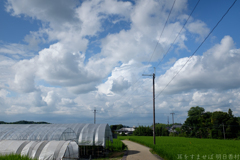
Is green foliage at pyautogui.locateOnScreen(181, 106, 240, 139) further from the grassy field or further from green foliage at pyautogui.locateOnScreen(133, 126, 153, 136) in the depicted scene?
the grassy field

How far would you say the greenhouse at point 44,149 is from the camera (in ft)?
47.9

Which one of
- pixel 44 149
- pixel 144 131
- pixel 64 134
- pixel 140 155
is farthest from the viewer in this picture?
pixel 144 131

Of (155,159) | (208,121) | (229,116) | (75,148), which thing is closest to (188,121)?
(208,121)

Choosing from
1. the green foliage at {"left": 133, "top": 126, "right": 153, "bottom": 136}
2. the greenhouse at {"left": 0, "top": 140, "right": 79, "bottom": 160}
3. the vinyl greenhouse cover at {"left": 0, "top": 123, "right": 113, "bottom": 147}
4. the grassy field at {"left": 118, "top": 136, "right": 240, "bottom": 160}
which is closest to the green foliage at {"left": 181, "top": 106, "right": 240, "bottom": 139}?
the green foliage at {"left": 133, "top": 126, "right": 153, "bottom": 136}

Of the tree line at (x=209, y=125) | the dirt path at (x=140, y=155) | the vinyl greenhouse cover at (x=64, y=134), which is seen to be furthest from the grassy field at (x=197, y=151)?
the tree line at (x=209, y=125)

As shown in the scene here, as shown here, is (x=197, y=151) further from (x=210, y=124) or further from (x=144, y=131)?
(x=144, y=131)

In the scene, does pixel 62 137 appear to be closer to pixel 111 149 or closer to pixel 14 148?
pixel 14 148

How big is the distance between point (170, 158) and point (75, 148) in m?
7.66

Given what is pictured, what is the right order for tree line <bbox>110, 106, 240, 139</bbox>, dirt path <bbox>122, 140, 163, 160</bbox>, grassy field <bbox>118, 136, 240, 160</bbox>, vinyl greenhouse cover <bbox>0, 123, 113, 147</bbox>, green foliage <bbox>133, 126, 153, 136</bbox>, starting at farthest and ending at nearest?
green foliage <bbox>133, 126, 153, 136</bbox>, tree line <bbox>110, 106, 240, 139</bbox>, vinyl greenhouse cover <bbox>0, 123, 113, 147</bbox>, dirt path <bbox>122, 140, 163, 160</bbox>, grassy field <bbox>118, 136, 240, 160</bbox>

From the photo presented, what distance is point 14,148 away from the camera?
15906 millimetres

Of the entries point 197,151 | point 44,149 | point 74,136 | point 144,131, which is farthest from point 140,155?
point 144,131

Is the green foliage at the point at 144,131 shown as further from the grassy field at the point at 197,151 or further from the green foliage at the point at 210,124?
the grassy field at the point at 197,151

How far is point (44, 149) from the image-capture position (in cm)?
1505

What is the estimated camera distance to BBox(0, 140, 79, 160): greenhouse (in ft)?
47.9
